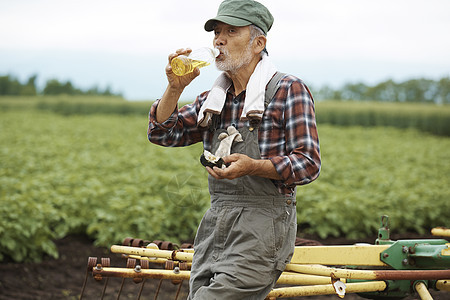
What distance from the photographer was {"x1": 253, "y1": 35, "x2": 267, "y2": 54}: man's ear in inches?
85.9

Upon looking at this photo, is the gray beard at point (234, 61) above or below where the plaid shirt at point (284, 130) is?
above

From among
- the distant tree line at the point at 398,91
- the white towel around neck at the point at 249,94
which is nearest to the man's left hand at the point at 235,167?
the white towel around neck at the point at 249,94

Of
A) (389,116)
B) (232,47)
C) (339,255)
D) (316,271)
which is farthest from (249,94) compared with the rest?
(389,116)

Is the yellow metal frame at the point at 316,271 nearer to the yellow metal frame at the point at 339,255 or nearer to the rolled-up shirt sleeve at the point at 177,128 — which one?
Result: the yellow metal frame at the point at 339,255

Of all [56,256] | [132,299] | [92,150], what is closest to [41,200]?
[56,256]

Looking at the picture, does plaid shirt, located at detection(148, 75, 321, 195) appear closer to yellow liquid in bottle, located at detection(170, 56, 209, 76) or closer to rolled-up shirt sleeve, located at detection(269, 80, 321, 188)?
rolled-up shirt sleeve, located at detection(269, 80, 321, 188)

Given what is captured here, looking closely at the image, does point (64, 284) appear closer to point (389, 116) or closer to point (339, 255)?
point (339, 255)

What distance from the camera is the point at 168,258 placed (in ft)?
8.11

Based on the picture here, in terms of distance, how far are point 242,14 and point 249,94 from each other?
33 centimetres

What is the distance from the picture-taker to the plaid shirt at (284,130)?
6.45 feet

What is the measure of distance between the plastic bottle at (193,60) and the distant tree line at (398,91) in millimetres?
30848

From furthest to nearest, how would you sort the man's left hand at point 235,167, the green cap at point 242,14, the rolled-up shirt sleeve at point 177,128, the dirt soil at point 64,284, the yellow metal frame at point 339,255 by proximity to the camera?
the dirt soil at point 64,284 < the yellow metal frame at point 339,255 < the rolled-up shirt sleeve at point 177,128 < the green cap at point 242,14 < the man's left hand at point 235,167

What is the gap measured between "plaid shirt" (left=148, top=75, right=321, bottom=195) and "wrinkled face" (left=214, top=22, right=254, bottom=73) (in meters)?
0.13

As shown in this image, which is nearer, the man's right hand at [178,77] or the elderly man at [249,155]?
the elderly man at [249,155]
